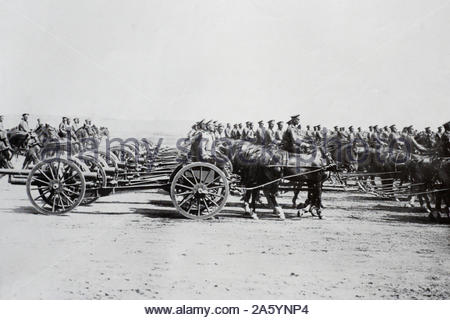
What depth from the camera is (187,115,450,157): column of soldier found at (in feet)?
24.4

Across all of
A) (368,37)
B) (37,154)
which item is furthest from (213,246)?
(37,154)

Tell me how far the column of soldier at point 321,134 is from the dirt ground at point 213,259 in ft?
5.14

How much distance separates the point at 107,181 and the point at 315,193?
3.72 metres

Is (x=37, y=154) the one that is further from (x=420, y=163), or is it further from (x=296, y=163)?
(x=420, y=163)

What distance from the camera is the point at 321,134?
9.23 m

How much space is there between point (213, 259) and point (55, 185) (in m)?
2.87

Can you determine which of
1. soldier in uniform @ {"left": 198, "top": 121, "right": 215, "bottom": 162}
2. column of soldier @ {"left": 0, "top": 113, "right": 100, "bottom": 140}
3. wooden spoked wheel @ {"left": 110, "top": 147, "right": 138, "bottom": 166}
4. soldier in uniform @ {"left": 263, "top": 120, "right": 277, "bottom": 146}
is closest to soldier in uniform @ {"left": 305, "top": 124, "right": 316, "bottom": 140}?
soldier in uniform @ {"left": 263, "top": 120, "right": 277, "bottom": 146}

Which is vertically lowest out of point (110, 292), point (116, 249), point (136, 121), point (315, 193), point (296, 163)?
point (110, 292)

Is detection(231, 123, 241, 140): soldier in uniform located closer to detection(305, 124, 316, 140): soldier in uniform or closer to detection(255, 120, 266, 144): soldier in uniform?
detection(255, 120, 266, 144): soldier in uniform

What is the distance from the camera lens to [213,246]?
19.2ft

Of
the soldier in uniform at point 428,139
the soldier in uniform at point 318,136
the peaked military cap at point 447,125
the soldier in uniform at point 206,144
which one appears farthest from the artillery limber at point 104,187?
the soldier in uniform at point 428,139

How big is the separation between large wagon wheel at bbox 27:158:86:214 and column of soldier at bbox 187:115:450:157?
197cm

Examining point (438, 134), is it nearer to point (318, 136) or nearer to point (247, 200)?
point (318, 136)

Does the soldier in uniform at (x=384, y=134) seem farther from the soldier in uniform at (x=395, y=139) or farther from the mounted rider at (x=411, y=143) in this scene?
the mounted rider at (x=411, y=143)
